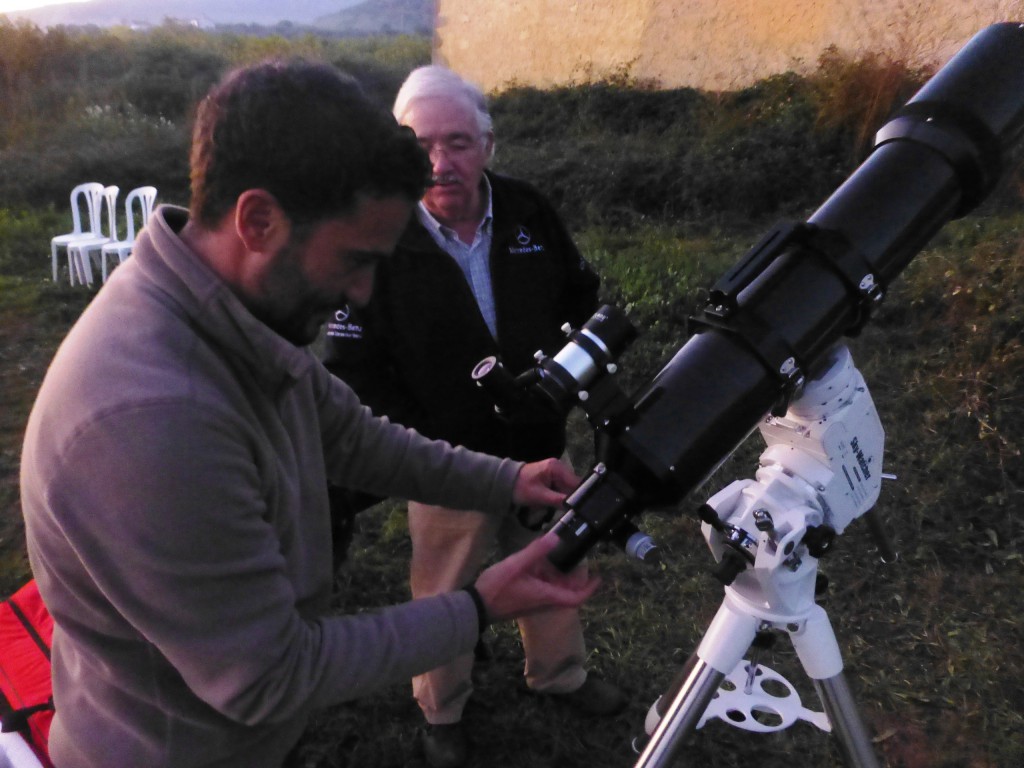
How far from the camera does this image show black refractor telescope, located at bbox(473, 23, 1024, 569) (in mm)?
1136

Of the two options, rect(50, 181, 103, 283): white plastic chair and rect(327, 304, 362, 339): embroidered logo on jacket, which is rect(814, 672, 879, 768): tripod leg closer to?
rect(327, 304, 362, 339): embroidered logo on jacket

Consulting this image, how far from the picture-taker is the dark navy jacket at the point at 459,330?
1.86 meters

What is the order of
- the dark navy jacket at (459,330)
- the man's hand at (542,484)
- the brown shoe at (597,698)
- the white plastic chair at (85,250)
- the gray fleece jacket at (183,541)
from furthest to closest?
the white plastic chair at (85,250) → the brown shoe at (597,698) → the dark navy jacket at (459,330) → the man's hand at (542,484) → the gray fleece jacket at (183,541)

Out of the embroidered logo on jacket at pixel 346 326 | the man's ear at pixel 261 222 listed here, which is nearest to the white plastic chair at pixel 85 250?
the embroidered logo on jacket at pixel 346 326

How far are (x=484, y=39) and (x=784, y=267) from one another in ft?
35.5

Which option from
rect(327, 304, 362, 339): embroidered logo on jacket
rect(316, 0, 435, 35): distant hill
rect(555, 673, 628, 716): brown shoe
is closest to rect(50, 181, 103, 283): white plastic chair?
rect(327, 304, 362, 339): embroidered logo on jacket

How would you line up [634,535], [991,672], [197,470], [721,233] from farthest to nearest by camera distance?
[721,233], [991,672], [634,535], [197,470]

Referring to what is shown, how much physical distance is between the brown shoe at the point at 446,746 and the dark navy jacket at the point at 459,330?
854 millimetres

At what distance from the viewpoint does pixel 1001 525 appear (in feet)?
10.0

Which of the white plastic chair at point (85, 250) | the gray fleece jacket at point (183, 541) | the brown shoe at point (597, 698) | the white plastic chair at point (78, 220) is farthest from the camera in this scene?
the white plastic chair at point (78, 220)

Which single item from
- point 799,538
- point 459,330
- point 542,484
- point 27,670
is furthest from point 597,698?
point 27,670

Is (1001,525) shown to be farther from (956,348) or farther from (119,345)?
(119,345)

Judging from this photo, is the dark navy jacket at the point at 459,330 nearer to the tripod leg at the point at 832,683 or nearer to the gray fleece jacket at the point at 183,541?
the gray fleece jacket at the point at 183,541

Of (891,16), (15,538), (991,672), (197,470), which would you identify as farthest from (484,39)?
(197,470)
